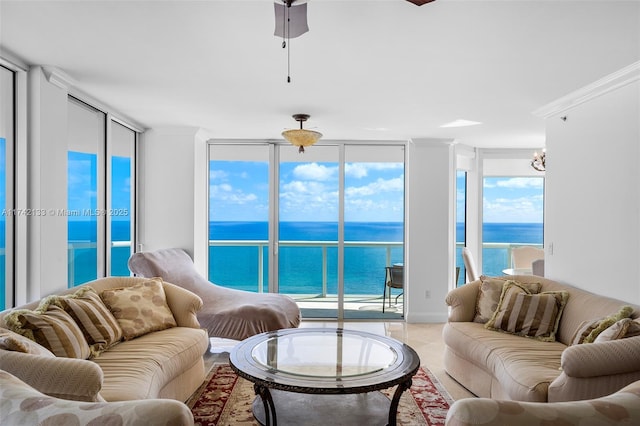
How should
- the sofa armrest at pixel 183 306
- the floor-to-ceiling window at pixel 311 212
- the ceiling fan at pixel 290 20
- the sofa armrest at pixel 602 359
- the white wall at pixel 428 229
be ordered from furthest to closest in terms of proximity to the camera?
the floor-to-ceiling window at pixel 311 212 → the white wall at pixel 428 229 → the sofa armrest at pixel 183 306 → the sofa armrest at pixel 602 359 → the ceiling fan at pixel 290 20

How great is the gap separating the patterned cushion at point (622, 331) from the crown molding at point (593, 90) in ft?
5.58

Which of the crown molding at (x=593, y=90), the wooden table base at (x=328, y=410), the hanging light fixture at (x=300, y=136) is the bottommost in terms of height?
the wooden table base at (x=328, y=410)

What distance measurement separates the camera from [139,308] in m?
3.29

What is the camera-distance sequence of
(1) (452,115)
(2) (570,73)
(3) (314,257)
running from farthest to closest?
(3) (314,257) → (1) (452,115) → (2) (570,73)

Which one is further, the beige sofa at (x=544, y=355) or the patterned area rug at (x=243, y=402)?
the patterned area rug at (x=243, y=402)

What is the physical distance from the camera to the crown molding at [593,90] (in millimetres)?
3027

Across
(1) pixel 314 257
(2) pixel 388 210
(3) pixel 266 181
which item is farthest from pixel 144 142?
(2) pixel 388 210

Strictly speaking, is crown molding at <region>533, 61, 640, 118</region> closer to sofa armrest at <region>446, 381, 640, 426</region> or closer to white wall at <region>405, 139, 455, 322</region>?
white wall at <region>405, 139, 455, 322</region>

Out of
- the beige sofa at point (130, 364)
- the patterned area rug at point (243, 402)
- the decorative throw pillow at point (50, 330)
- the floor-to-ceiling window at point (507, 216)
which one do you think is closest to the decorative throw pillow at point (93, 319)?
the beige sofa at point (130, 364)

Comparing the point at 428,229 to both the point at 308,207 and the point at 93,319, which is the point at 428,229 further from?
the point at 93,319

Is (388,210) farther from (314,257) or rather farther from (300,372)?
(300,372)

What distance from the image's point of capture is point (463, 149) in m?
6.26

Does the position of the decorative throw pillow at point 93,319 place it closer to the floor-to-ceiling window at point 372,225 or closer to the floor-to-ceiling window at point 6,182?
the floor-to-ceiling window at point 6,182

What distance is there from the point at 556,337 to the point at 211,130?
14.0ft
